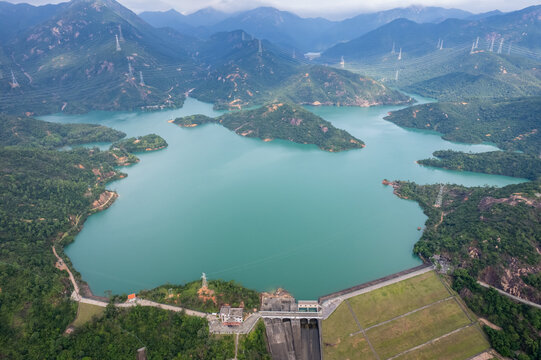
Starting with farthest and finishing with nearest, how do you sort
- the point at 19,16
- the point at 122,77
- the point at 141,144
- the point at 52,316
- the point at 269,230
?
1. the point at 19,16
2. the point at 122,77
3. the point at 141,144
4. the point at 269,230
5. the point at 52,316

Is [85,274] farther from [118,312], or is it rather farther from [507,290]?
[507,290]

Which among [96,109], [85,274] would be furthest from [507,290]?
[96,109]

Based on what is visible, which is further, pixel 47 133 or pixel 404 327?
pixel 47 133

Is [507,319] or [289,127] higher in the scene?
[289,127]

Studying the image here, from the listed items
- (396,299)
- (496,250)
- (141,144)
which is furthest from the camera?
(141,144)

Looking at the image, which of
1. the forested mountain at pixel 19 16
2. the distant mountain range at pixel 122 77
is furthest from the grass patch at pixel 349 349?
the forested mountain at pixel 19 16

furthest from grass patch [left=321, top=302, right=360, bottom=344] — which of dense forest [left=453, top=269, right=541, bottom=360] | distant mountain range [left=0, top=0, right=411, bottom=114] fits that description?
distant mountain range [left=0, top=0, right=411, bottom=114]

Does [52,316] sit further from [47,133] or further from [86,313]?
[47,133]

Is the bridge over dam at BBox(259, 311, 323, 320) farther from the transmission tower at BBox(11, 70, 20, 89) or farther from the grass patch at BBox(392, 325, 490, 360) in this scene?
the transmission tower at BBox(11, 70, 20, 89)

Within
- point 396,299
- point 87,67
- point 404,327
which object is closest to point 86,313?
point 404,327

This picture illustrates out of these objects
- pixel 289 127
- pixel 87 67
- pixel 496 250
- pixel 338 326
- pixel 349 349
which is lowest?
pixel 349 349
